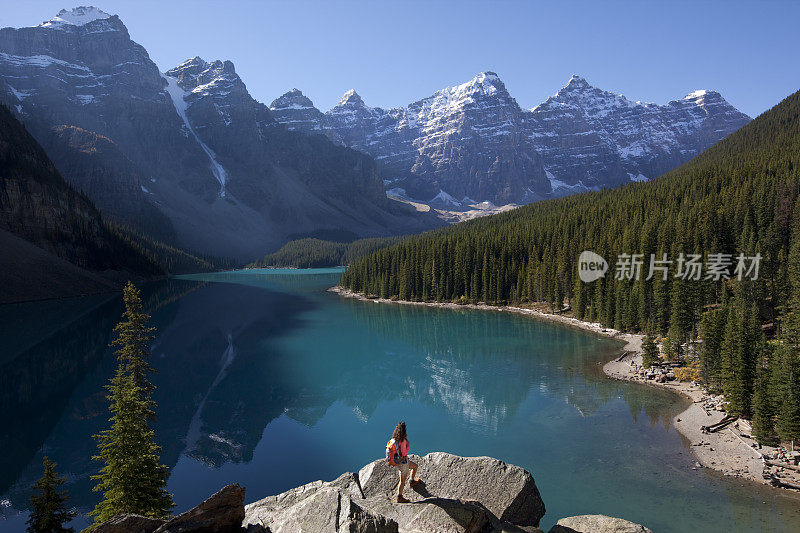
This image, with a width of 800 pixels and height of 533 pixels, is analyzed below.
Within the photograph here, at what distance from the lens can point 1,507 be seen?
25.6 m

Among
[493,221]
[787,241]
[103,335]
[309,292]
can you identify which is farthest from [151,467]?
[493,221]

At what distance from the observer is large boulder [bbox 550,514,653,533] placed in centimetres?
1218

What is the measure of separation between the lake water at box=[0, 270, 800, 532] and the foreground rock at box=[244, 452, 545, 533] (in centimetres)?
1065

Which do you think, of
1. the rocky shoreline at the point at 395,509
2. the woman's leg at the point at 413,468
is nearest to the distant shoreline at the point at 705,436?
the rocky shoreline at the point at 395,509

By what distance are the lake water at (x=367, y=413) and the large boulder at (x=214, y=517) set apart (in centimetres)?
1662

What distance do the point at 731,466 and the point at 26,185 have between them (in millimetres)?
172891

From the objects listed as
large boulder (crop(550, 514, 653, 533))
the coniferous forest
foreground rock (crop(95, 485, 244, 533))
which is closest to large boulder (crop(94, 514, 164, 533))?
foreground rock (crop(95, 485, 244, 533))

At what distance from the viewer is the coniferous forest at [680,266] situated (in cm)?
3506

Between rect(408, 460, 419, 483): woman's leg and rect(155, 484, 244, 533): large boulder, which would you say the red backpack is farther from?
rect(155, 484, 244, 533): large boulder

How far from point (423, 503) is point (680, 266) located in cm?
6451

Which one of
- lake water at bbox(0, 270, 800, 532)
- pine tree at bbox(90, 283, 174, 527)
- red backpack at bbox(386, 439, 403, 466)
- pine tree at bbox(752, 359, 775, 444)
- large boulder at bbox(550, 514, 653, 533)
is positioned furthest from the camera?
pine tree at bbox(752, 359, 775, 444)

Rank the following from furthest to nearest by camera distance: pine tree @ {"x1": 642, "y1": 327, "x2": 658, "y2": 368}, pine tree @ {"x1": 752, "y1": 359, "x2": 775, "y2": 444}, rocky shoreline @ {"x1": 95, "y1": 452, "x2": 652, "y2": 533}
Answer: pine tree @ {"x1": 642, "y1": 327, "x2": 658, "y2": 368}
pine tree @ {"x1": 752, "y1": 359, "x2": 775, "y2": 444}
rocky shoreline @ {"x1": 95, "y1": 452, "x2": 652, "y2": 533}

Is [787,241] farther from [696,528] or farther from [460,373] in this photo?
[696,528]

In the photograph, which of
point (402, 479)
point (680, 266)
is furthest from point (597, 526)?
point (680, 266)
